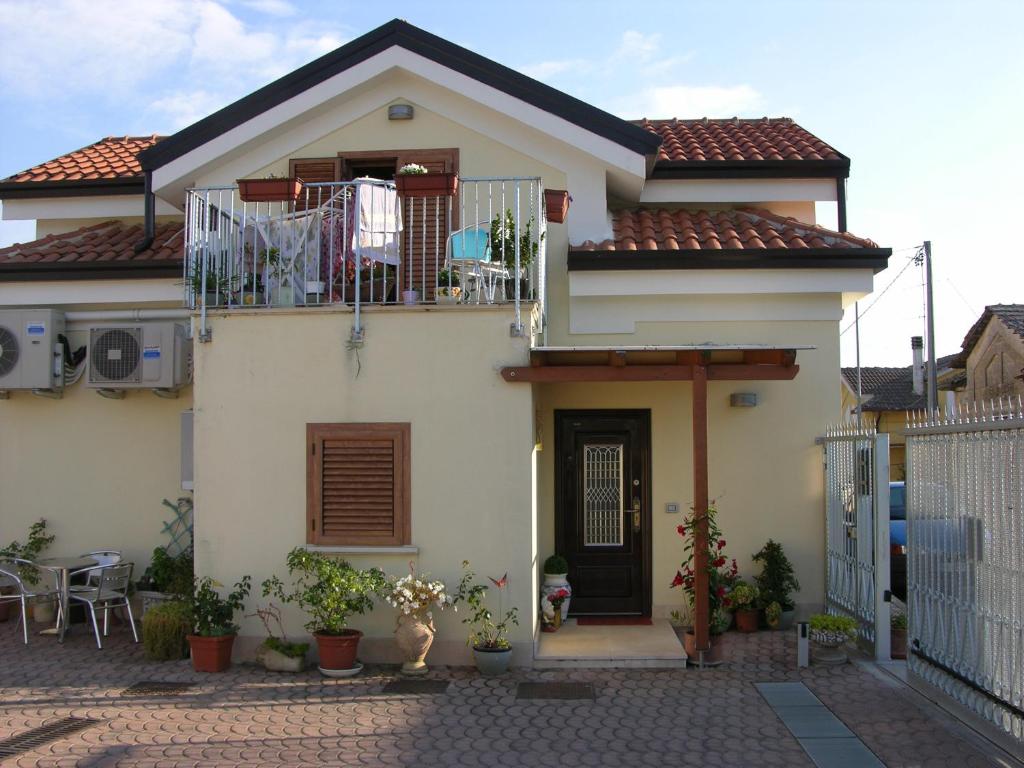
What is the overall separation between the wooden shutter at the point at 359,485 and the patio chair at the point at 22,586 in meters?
3.36

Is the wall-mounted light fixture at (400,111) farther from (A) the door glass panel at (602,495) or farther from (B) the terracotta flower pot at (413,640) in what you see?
(B) the terracotta flower pot at (413,640)

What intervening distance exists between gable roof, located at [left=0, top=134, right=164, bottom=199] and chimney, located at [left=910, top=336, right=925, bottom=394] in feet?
108

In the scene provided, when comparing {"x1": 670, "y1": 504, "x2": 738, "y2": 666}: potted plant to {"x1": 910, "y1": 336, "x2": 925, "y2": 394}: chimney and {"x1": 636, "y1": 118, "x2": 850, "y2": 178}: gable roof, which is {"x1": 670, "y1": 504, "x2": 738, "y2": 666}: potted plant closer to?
{"x1": 636, "y1": 118, "x2": 850, "y2": 178}: gable roof

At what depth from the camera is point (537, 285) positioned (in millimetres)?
9867

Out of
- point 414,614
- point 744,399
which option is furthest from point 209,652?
point 744,399

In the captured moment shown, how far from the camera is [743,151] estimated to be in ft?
40.9

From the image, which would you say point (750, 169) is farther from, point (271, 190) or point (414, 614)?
point (414, 614)

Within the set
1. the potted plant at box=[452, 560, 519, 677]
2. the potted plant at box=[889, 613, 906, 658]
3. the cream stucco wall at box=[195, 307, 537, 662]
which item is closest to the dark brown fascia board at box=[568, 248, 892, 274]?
the cream stucco wall at box=[195, 307, 537, 662]

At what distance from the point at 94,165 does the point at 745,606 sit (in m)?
10.6

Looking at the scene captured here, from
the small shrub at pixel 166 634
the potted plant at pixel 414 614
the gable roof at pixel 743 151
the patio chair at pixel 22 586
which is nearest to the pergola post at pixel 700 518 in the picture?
the potted plant at pixel 414 614

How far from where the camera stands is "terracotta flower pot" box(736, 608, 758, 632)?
9969 millimetres

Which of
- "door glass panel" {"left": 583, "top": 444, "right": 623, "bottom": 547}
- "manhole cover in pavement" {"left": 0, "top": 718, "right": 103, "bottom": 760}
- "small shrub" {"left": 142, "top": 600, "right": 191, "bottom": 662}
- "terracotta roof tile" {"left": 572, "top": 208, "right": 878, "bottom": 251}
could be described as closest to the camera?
"manhole cover in pavement" {"left": 0, "top": 718, "right": 103, "bottom": 760}

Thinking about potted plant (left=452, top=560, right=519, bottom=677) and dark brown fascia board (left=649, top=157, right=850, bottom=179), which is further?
dark brown fascia board (left=649, top=157, right=850, bottom=179)

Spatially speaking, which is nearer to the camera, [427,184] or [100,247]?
[427,184]
